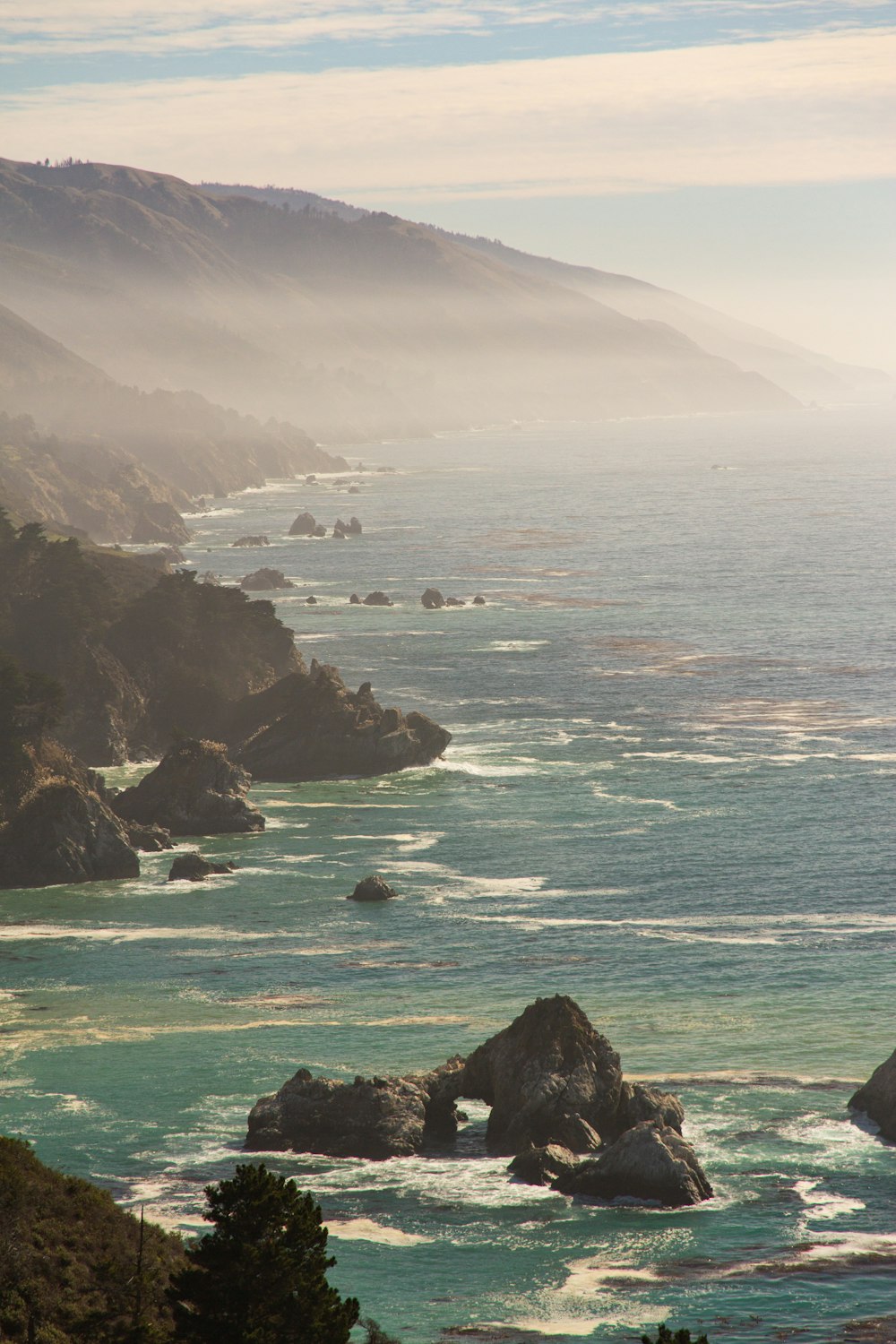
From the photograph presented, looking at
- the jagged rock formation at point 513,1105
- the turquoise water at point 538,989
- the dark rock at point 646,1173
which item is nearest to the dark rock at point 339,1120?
the jagged rock formation at point 513,1105

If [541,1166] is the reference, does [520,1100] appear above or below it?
above

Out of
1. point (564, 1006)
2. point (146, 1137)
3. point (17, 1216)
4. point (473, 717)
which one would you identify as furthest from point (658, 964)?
point (473, 717)

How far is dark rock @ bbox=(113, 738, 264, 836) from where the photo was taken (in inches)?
4956

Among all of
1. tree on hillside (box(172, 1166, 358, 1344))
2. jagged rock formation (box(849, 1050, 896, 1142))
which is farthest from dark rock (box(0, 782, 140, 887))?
tree on hillside (box(172, 1166, 358, 1344))

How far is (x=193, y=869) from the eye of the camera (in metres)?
114

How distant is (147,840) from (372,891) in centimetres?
2254

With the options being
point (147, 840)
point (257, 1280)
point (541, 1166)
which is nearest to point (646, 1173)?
point (541, 1166)

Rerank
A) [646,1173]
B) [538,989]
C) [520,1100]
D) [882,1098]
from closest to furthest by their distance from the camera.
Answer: [646,1173], [520,1100], [882,1098], [538,989]

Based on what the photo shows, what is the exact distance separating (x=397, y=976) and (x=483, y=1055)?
19.5 m

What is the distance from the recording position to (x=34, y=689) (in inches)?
4956

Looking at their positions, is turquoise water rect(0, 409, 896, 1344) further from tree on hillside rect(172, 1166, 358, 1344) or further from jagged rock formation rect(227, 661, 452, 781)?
tree on hillside rect(172, 1166, 358, 1344)

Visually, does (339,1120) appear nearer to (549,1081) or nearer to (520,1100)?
(520,1100)

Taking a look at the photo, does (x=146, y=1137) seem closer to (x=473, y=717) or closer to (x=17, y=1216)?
(x=17, y=1216)

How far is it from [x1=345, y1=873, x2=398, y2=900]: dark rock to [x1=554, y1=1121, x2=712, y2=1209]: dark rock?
39.9 metres
